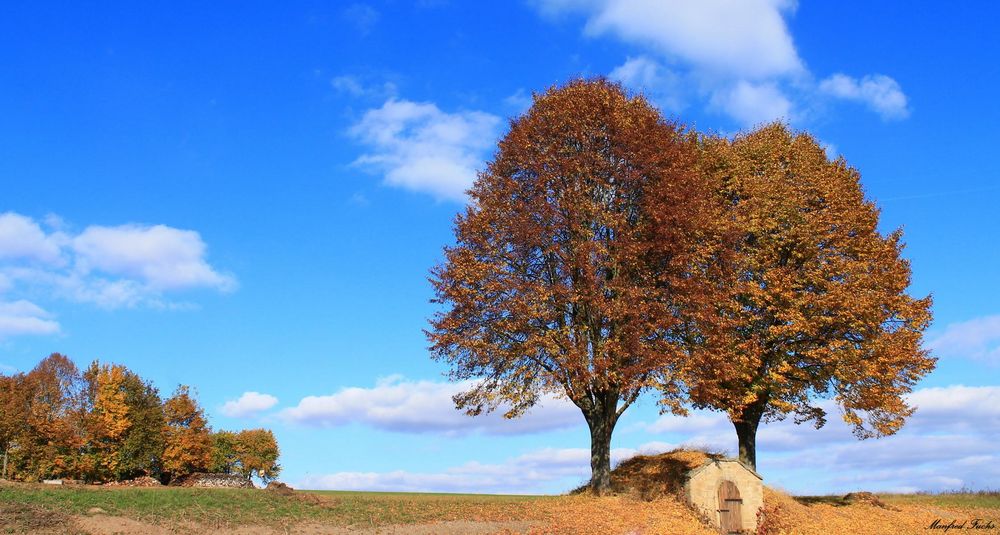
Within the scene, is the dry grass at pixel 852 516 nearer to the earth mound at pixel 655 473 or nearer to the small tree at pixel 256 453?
the earth mound at pixel 655 473

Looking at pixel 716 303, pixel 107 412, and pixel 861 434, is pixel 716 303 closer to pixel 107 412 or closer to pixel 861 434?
pixel 861 434

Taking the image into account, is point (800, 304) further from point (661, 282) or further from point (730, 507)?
point (730, 507)

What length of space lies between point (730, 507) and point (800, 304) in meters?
11.9

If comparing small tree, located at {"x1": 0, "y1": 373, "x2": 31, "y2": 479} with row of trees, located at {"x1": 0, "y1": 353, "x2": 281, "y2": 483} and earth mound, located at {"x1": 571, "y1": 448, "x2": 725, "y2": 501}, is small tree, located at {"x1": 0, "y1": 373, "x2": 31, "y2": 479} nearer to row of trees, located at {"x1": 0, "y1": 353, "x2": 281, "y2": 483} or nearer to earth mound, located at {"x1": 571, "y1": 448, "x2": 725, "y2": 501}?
row of trees, located at {"x1": 0, "y1": 353, "x2": 281, "y2": 483}

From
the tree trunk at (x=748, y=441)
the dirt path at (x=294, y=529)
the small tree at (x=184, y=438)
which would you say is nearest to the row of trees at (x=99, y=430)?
the small tree at (x=184, y=438)

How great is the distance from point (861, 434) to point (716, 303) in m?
12.5

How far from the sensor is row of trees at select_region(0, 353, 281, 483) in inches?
2450

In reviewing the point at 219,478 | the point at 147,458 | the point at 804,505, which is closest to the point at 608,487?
the point at 804,505

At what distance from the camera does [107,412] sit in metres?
67.2

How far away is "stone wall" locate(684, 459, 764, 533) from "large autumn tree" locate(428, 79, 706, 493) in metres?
3.77

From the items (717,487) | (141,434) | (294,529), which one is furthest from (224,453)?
(717,487)

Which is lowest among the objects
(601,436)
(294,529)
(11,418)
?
(294,529)

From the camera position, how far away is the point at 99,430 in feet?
216

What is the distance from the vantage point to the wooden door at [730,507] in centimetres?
3388
